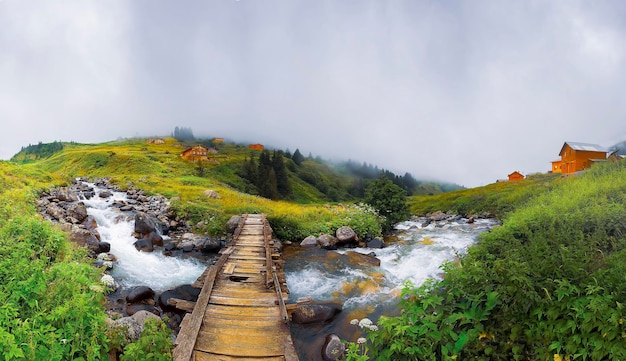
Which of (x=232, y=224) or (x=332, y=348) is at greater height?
(x=232, y=224)

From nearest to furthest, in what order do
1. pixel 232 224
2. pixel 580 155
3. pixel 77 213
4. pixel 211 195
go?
pixel 77 213 → pixel 232 224 → pixel 211 195 → pixel 580 155

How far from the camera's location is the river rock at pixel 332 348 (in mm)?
8760

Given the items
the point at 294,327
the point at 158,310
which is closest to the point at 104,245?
the point at 158,310

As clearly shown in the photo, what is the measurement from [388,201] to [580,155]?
42.7m

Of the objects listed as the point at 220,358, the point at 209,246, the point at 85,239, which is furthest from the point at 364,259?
the point at 85,239

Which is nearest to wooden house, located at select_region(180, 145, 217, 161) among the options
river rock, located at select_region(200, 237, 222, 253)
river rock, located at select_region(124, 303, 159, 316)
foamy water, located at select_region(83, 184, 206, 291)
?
foamy water, located at select_region(83, 184, 206, 291)

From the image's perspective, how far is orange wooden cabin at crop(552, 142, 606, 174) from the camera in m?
48.7

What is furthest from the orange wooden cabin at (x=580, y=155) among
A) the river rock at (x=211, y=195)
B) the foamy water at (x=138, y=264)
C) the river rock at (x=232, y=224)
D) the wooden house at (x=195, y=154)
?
the wooden house at (x=195, y=154)

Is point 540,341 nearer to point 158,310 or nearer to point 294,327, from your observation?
point 294,327

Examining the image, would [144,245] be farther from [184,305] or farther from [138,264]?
[184,305]

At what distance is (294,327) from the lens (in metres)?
10.5

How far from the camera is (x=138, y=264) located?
52.1 ft

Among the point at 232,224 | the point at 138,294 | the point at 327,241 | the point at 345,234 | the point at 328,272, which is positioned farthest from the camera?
the point at 232,224

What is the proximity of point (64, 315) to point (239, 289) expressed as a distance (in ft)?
20.1
